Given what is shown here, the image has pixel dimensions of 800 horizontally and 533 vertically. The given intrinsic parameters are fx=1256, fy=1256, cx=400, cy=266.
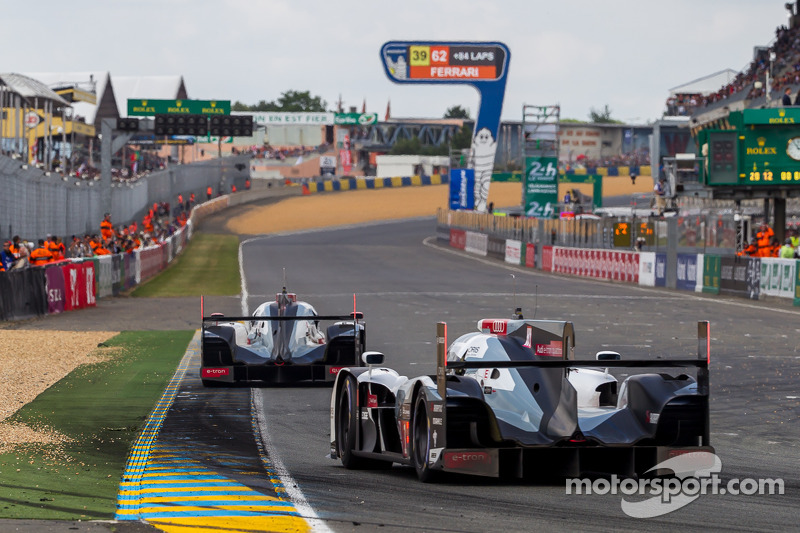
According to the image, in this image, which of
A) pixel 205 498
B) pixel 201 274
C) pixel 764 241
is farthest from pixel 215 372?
pixel 201 274

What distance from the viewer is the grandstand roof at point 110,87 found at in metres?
90.1

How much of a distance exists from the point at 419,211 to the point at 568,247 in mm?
47895

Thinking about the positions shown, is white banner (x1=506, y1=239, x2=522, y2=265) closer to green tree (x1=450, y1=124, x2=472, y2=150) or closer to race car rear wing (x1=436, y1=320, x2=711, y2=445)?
race car rear wing (x1=436, y1=320, x2=711, y2=445)

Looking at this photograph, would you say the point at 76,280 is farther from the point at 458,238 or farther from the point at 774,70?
the point at 774,70

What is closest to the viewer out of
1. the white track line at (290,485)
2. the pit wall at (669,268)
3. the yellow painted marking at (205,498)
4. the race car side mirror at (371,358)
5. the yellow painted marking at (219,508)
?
the white track line at (290,485)

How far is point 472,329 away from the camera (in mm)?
26594

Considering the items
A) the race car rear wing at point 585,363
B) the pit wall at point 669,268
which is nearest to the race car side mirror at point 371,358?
the race car rear wing at point 585,363

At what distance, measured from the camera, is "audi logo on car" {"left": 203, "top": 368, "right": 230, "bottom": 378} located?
17469 millimetres

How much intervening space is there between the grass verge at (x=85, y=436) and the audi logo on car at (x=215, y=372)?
70cm

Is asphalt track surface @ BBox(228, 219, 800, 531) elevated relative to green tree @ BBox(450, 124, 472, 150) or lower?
lower

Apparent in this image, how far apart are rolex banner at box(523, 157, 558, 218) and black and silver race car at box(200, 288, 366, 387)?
45545 millimetres

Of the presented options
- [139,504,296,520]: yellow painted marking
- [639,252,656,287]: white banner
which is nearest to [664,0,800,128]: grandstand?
[639,252,656,287]: white banner

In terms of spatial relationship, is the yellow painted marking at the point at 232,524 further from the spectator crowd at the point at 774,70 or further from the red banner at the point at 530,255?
the spectator crowd at the point at 774,70

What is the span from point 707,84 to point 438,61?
155 feet
